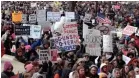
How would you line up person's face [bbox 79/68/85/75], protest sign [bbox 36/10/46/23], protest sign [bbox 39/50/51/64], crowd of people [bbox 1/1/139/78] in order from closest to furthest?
person's face [bbox 79/68/85/75] < crowd of people [bbox 1/1/139/78] < protest sign [bbox 39/50/51/64] < protest sign [bbox 36/10/46/23]

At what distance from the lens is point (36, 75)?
7.60m

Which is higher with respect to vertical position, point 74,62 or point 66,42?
point 66,42

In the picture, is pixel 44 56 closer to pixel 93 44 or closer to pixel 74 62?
pixel 74 62

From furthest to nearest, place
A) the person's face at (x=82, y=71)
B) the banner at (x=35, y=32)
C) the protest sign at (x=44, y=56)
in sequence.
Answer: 1. the banner at (x=35, y=32)
2. the protest sign at (x=44, y=56)
3. the person's face at (x=82, y=71)

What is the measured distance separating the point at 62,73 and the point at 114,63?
3.70 feet

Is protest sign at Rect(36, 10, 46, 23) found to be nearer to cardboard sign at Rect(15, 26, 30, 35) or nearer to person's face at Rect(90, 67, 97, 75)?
cardboard sign at Rect(15, 26, 30, 35)

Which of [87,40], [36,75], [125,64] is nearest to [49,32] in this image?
[87,40]

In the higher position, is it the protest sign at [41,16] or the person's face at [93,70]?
the protest sign at [41,16]

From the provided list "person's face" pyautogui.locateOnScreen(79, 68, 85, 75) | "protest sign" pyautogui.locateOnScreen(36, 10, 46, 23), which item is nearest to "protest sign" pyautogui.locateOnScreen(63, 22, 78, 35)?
"person's face" pyautogui.locateOnScreen(79, 68, 85, 75)

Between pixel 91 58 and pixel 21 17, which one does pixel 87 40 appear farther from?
pixel 21 17

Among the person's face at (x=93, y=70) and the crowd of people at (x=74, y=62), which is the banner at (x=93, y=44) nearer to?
the crowd of people at (x=74, y=62)

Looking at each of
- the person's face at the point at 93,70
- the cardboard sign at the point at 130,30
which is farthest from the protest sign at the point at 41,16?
the person's face at the point at 93,70

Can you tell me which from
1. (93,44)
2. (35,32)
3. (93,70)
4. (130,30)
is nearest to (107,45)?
(93,44)

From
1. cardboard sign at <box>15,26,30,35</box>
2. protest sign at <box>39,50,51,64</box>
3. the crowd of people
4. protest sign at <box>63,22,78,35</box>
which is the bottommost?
the crowd of people
